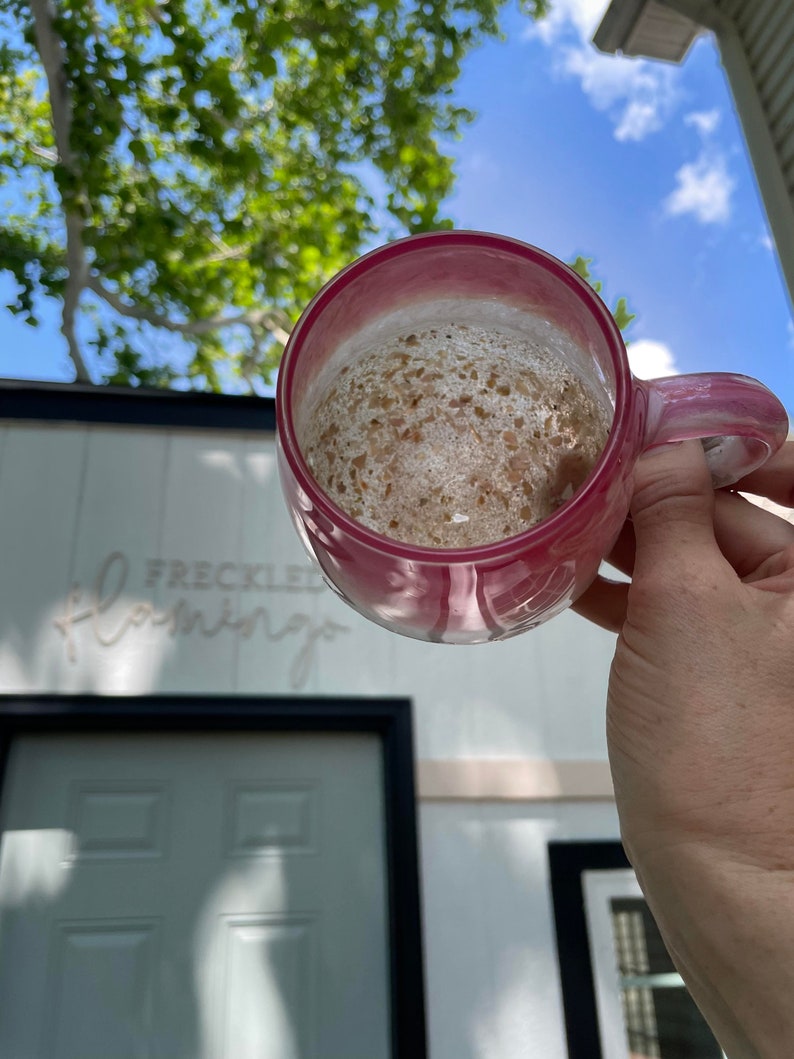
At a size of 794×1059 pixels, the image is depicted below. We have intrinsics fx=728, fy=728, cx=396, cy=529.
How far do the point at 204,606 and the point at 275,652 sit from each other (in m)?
0.29

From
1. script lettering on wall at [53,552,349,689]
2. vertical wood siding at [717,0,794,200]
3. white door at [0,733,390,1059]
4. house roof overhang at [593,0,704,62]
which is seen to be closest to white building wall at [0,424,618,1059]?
script lettering on wall at [53,552,349,689]

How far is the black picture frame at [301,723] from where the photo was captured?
211 centimetres

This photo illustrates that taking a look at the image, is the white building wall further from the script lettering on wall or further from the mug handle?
the mug handle

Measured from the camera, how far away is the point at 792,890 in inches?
17.3

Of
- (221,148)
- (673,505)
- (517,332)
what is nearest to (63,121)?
(221,148)

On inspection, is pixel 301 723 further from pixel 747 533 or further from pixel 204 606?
pixel 747 533

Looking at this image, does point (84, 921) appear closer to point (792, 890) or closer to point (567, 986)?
point (567, 986)

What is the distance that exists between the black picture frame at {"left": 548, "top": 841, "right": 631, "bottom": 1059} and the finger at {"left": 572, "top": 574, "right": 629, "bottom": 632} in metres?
1.62

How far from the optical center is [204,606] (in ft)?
7.97

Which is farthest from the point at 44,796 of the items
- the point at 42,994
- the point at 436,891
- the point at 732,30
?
the point at 732,30

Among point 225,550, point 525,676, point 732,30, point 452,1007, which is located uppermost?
point 732,30

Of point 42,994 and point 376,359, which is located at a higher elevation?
point 376,359

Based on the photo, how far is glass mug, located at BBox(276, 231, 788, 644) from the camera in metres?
0.43

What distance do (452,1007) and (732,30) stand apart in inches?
120
